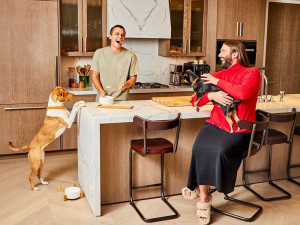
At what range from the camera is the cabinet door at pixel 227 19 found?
5637 millimetres

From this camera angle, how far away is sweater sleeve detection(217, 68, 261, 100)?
3057 mm

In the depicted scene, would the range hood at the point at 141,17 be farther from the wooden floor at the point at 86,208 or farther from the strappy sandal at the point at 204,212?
the strappy sandal at the point at 204,212

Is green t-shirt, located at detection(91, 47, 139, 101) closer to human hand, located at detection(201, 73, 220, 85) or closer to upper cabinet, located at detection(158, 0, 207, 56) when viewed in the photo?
human hand, located at detection(201, 73, 220, 85)

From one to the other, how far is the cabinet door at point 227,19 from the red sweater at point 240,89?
102 inches

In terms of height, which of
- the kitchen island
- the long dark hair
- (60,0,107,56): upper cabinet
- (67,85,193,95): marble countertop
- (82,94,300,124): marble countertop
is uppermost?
(60,0,107,56): upper cabinet

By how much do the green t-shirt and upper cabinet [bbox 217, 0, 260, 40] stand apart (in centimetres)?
192

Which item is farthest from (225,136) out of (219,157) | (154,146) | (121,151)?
(121,151)

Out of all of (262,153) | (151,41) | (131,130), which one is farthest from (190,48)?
(131,130)

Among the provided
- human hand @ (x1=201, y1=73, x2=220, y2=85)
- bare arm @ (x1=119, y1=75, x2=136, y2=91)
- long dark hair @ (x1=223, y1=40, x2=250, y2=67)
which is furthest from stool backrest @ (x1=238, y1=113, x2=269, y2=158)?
bare arm @ (x1=119, y1=75, x2=136, y2=91)

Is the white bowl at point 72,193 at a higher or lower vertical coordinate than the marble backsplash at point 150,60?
lower

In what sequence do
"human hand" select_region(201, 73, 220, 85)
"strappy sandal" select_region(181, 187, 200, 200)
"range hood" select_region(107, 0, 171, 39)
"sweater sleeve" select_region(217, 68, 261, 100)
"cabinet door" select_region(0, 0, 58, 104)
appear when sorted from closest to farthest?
"sweater sleeve" select_region(217, 68, 261, 100) < "human hand" select_region(201, 73, 220, 85) < "strappy sandal" select_region(181, 187, 200, 200) < "cabinet door" select_region(0, 0, 58, 104) < "range hood" select_region(107, 0, 171, 39)

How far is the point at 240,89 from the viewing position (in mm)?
3059

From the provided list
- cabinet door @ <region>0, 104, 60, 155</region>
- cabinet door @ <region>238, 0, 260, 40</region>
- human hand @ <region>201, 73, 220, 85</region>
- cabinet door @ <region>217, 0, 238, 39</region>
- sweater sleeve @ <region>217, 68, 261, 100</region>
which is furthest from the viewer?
cabinet door @ <region>238, 0, 260, 40</region>

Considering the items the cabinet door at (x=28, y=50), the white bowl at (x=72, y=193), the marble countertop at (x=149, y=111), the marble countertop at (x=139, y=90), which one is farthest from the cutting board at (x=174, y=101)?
the cabinet door at (x=28, y=50)
